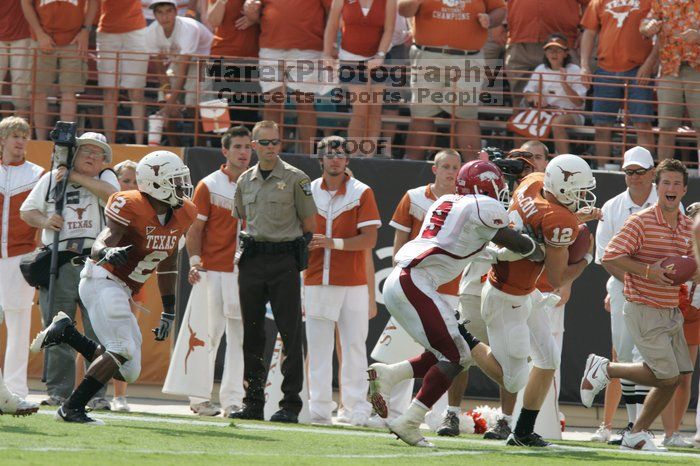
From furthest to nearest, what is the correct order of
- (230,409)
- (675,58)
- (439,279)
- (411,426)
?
(675,58) < (230,409) < (439,279) < (411,426)

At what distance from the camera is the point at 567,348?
11.4 meters

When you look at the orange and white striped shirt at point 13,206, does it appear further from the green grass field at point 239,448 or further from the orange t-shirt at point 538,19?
the orange t-shirt at point 538,19

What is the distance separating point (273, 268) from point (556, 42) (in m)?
4.41

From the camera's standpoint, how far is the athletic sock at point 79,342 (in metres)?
7.82

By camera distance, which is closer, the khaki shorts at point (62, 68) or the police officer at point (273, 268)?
the police officer at point (273, 268)

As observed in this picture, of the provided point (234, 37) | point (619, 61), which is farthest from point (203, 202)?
point (619, 61)

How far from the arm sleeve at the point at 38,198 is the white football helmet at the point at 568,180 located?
3.80m

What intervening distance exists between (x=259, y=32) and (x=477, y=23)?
2.18 meters

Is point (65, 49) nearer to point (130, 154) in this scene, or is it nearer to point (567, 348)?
point (130, 154)

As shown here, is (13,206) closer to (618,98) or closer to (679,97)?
(618,98)

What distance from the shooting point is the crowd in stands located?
1177cm

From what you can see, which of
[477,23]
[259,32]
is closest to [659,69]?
[477,23]

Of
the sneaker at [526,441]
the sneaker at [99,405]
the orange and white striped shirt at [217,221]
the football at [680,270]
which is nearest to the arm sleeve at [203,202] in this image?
the orange and white striped shirt at [217,221]

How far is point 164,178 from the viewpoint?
7.61 metres
